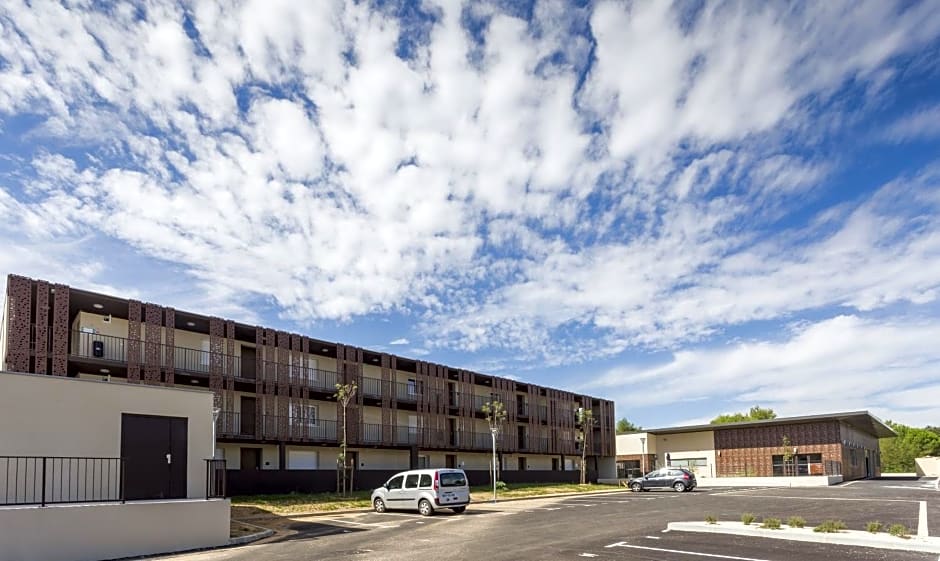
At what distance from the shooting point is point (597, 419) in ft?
211

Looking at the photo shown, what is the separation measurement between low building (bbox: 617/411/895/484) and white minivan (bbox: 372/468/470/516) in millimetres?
34426

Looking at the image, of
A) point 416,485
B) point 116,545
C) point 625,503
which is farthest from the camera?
point 625,503

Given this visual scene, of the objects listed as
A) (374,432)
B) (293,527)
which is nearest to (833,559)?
(293,527)

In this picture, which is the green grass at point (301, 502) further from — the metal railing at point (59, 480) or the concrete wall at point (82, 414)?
the metal railing at point (59, 480)

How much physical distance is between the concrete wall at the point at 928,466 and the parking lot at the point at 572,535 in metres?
55.8

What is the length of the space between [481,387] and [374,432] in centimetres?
1237

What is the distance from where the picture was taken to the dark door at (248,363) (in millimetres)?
37312

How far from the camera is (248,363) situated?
124 feet

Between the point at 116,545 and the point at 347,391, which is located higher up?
the point at 347,391

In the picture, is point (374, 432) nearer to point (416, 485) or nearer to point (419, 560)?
point (416, 485)

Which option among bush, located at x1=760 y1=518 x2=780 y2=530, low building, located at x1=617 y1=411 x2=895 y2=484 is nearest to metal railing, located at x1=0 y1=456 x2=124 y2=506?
bush, located at x1=760 y1=518 x2=780 y2=530

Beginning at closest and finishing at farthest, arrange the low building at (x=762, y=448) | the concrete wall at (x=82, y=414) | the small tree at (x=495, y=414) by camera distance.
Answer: the concrete wall at (x=82, y=414) → the small tree at (x=495, y=414) → the low building at (x=762, y=448)

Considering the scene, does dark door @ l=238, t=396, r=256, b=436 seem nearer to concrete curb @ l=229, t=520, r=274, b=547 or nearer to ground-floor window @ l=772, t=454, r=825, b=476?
concrete curb @ l=229, t=520, r=274, b=547

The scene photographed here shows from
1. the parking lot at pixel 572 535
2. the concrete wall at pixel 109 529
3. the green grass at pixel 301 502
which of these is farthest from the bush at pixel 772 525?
the green grass at pixel 301 502
